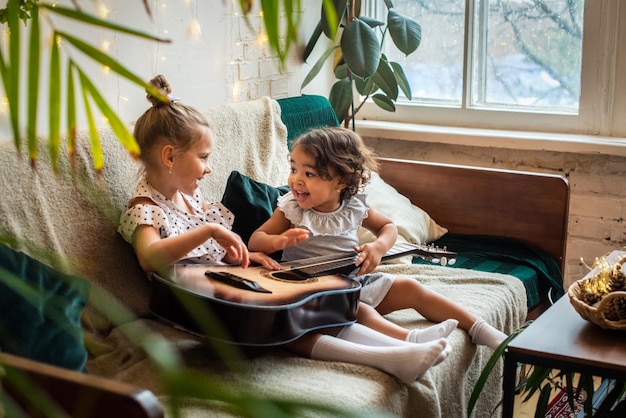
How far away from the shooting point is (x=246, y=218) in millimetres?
2303

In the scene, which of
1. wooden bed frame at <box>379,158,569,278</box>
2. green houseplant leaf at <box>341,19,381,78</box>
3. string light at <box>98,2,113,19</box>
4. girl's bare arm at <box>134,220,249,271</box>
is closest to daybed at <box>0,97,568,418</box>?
wooden bed frame at <box>379,158,569,278</box>

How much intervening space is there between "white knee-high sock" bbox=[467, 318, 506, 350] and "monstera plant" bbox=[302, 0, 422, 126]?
1178mm

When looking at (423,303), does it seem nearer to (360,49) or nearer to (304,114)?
(304,114)

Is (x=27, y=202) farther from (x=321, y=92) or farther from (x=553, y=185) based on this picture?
(x=321, y=92)

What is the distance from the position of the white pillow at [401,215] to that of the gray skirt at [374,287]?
35 centimetres

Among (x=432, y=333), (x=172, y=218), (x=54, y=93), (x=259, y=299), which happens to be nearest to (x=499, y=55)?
(x=432, y=333)

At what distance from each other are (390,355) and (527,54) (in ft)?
6.10

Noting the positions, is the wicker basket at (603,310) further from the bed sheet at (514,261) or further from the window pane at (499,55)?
the window pane at (499,55)

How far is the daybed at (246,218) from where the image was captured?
1723 millimetres

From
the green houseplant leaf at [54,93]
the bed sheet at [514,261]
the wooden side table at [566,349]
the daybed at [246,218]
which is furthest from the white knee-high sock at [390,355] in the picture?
the green houseplant leaf at [54,93]

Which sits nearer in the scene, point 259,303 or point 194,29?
point 259,303

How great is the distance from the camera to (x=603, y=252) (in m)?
3.20

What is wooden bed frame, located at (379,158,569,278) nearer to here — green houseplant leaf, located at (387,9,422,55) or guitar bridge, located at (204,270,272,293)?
green houseplant leaf, located at (387,9,422,55)

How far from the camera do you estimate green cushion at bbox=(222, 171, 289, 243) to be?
230cm
